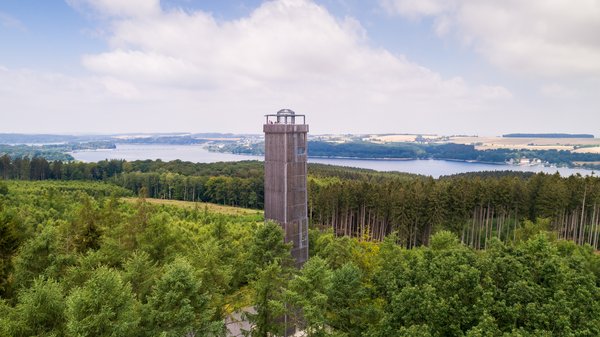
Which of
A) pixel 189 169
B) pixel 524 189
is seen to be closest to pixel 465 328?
pixel 524 189

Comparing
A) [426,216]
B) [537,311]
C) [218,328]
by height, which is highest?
[537,311]

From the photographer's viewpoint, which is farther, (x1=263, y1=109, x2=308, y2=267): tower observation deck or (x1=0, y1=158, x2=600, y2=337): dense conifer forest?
(x1=263, y1=109, x2=308, y2=267): tower observation deck

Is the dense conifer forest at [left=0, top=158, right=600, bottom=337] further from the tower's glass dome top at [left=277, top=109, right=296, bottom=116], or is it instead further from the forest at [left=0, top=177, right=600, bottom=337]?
the tower's glass dome top at [left=277, top=109, right=296, bottom=116]

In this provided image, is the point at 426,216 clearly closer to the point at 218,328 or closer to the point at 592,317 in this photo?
the point at 592,317

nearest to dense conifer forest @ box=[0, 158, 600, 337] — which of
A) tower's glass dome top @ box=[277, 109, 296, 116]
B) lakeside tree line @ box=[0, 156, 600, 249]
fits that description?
tower's glass dome top @ box=[277, 109, 296, 116]

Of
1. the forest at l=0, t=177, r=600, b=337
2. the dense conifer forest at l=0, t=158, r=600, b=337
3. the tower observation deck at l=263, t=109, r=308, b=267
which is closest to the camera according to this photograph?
the forest at l=0, t=177, r=600, b=337

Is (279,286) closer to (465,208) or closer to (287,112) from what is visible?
(287,112)

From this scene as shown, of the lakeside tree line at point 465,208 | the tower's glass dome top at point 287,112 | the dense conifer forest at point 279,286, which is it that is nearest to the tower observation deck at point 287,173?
the tower's glass dome top at point 287,112

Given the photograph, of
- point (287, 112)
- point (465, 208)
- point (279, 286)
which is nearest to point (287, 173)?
point (287, 112)
